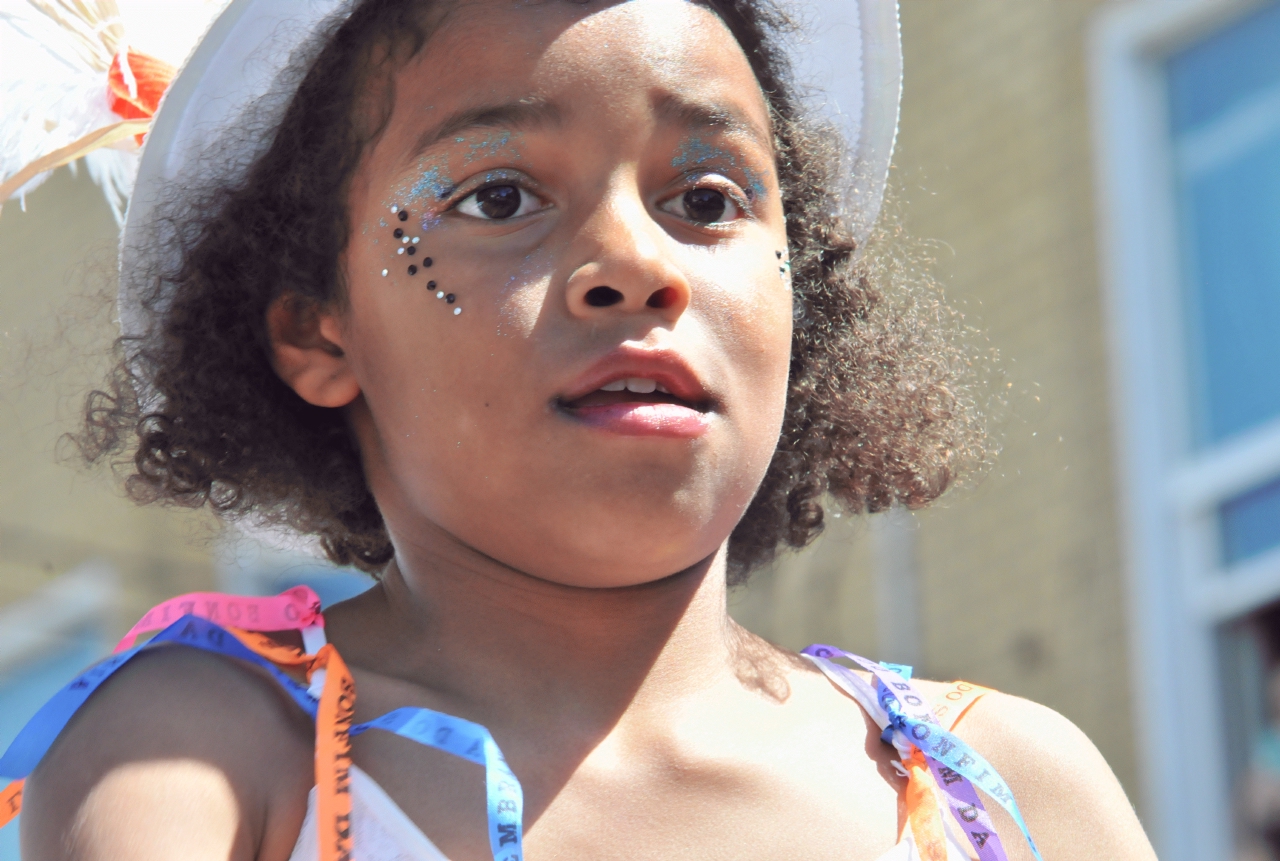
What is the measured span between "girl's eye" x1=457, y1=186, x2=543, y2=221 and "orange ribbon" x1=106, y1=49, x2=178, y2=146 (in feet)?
1.82

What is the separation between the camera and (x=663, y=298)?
68.4 inches

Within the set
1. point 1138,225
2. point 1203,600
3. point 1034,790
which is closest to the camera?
point 1034,790

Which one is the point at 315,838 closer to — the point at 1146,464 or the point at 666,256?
the point at 666,256

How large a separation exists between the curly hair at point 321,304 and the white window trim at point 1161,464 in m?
3.09

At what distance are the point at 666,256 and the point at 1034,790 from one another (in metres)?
0.69

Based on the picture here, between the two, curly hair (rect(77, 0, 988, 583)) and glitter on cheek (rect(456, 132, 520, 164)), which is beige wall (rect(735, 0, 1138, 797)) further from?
glitter on cheek (rect(456, 132, 520, 164))

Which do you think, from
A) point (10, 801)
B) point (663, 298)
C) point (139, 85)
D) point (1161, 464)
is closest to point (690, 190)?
point (663, 298)

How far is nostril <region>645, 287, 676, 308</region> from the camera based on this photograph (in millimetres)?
1732

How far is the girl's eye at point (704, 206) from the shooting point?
1877 millimetres

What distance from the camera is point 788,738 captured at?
71.7 inches

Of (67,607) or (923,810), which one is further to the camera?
(67,607)

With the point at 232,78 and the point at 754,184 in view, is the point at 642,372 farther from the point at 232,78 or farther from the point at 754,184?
the point at 232,78

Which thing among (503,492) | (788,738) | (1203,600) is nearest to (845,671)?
(788,738)

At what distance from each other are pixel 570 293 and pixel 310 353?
1.49 ft
